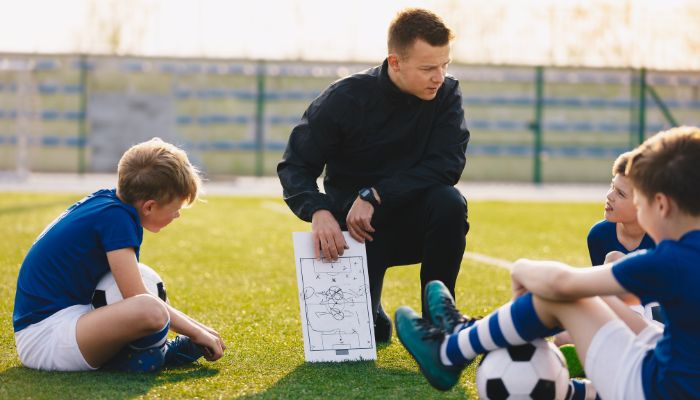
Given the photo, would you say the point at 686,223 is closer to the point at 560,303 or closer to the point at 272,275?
the point at 560,303

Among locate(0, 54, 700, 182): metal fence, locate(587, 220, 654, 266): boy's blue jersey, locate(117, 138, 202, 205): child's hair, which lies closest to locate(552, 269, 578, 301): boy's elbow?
locate(587, 220, 654, 266): boy's blue jersey

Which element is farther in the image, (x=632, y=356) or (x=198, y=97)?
(x=198, y=97)

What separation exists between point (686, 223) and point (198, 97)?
2004 cm

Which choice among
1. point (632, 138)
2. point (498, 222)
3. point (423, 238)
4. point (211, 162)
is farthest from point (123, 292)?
point (632, 138)

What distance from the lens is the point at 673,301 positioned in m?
2.50

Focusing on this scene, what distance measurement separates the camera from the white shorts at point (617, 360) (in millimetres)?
2613

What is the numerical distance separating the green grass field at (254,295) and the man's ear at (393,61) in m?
1.18

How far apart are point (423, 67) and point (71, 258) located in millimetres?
1584

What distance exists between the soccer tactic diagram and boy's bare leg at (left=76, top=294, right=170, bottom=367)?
2.29ft

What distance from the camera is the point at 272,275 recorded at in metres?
6.65

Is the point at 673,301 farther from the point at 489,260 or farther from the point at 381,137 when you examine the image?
the point at 489,260

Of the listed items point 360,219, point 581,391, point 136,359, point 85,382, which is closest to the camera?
point 581,391

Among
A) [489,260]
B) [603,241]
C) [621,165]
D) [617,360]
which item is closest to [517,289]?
[617,360]

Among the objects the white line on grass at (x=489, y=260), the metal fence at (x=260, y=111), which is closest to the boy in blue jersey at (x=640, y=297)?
the white line on grass at (x=489, y=260)
